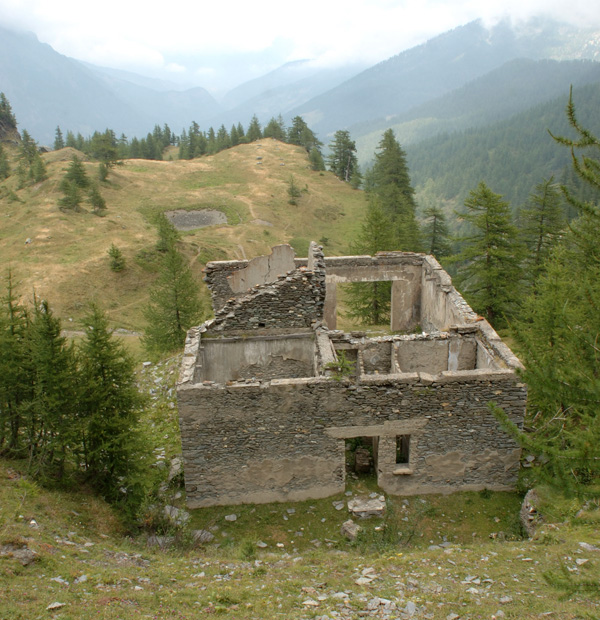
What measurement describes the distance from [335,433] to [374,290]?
15518 mm

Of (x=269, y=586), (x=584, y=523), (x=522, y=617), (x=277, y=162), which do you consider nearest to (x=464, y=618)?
(x=522, y=617)

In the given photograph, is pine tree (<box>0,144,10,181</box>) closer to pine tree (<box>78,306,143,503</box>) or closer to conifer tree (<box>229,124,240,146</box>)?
conifer tree (<box>229,124,240,146</box>)

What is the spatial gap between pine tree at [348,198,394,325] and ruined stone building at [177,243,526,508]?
1219cm

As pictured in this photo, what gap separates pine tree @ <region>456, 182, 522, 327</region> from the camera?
81.5 feet

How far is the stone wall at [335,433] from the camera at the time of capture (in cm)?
1170

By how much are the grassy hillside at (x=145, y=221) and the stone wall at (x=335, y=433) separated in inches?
628

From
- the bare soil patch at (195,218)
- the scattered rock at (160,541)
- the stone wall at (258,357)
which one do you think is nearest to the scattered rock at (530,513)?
the stone wall at (258,357)

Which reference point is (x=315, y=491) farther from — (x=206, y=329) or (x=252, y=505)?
(x=206, y=329)

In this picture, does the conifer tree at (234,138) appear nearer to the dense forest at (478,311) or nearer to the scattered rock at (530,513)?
the dense forest at (478,311)

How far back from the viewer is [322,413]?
11883 millimetres

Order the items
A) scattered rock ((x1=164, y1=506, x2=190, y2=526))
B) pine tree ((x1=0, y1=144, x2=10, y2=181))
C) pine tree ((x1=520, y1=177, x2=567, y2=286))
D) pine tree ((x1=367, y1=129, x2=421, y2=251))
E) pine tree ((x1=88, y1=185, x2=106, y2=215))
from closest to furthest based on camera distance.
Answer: scattered rock ((x1=164, y1=506, x2=190, y2=526)), pine tree ((x1=520, y1=177, x2=567, y2=286)), pine tree ((x1=88, y1=185, x2=106, y2=215)), pine tree ((x1=367, y1=129, x2=421, y2=251)), pine tree ((x1=0, y1=144, x2=10, y2=181))

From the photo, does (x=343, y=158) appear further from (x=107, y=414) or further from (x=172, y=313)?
(x=107, y=414)

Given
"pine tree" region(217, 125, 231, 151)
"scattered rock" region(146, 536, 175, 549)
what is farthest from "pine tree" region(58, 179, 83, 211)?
"scattered rock" region(146, 536, 175, 549)

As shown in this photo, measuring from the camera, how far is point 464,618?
288 inches
